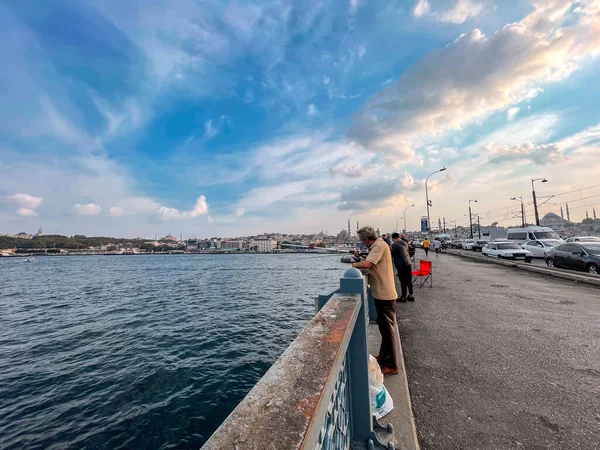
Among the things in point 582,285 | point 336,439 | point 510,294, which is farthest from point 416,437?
point 582,285

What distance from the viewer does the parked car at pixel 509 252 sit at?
18.4 metres

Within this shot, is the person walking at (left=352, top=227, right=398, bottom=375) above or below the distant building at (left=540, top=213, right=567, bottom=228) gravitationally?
below

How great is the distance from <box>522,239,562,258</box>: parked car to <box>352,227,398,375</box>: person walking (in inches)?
913

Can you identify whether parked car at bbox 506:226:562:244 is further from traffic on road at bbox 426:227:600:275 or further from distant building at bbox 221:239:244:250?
distant building at bbox 221:239:244:250

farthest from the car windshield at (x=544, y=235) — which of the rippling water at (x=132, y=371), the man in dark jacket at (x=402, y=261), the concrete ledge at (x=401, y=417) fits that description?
the concrete ledge at (x=401, y=417)

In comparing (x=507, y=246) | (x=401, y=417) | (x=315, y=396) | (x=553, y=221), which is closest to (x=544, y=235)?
(x=507, y=246)

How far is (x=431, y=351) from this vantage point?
4039 millimetres

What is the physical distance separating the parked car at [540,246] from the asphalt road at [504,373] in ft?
54.8

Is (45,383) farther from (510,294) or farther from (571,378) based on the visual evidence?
(510,294)

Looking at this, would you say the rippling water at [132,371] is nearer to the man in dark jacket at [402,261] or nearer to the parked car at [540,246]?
the man in dark jacket at [402,261]

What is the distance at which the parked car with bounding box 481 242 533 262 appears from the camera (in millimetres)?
18356

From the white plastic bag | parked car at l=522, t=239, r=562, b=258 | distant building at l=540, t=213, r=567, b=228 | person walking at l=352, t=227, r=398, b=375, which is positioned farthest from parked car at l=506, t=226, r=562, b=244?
distant building at l=540, t=213, r=567, b=228

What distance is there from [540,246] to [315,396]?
86.7ft

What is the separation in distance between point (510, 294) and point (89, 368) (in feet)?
39.8
